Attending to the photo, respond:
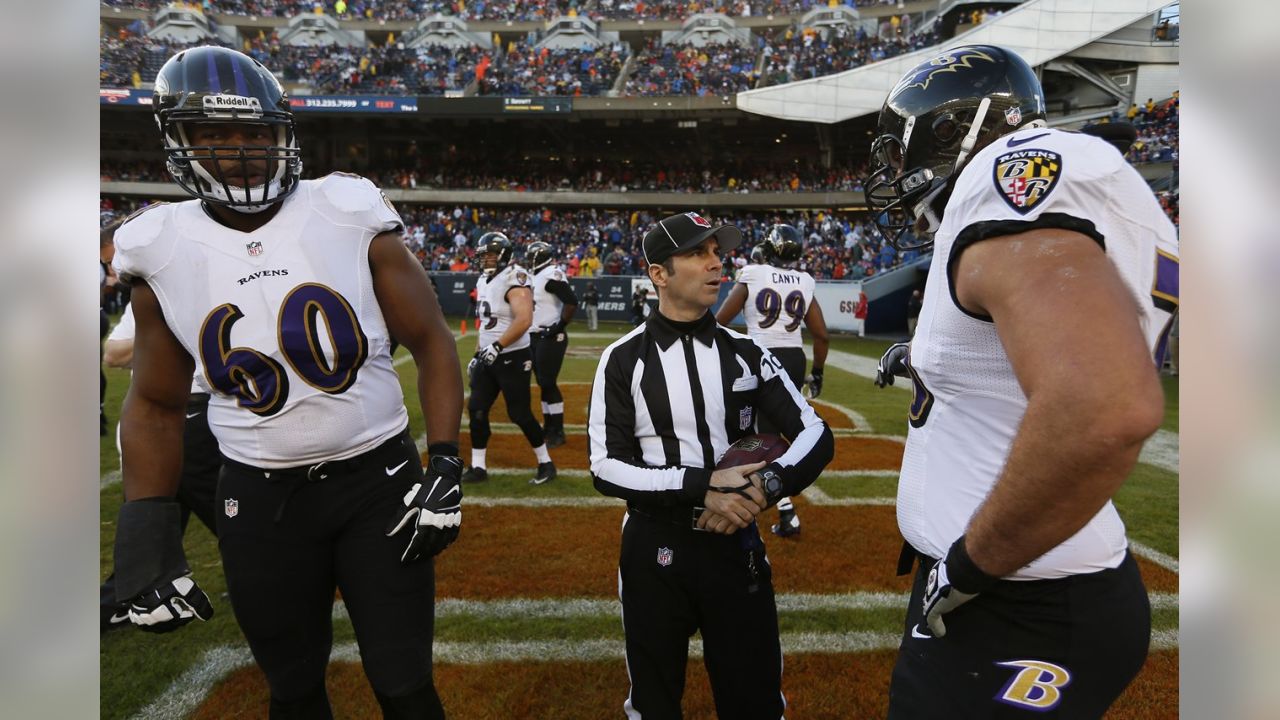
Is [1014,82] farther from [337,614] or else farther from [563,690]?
[337,614]

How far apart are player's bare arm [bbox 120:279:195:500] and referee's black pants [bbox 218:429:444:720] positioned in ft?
0.77

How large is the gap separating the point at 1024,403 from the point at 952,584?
37cm

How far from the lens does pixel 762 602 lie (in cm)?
243

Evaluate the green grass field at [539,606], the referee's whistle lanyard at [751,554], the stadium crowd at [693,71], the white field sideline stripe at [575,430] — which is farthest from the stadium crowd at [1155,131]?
the referee's whistle lanyard at [751,554]

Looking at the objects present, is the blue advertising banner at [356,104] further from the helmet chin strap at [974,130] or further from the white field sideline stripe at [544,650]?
the helmet chin strap at [974,130]

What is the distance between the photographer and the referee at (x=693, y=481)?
2357mm

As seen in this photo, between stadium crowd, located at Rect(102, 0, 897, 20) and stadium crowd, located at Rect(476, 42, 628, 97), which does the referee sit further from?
stadium crowd, located at Rect(102, 0, 897, 20)

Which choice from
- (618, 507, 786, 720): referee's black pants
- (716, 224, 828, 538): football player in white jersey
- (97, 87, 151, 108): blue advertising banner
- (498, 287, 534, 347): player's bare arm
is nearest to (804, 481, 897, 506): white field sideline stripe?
(716, 224, 828, 538): football player in white jersey

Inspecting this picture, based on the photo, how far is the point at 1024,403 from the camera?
1.35 meters

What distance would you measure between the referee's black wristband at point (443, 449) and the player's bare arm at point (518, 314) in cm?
442

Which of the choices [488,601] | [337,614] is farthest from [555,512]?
[337,614]

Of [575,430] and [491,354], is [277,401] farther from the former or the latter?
[575,430]

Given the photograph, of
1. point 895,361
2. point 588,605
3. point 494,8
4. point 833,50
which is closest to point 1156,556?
point 895,361
